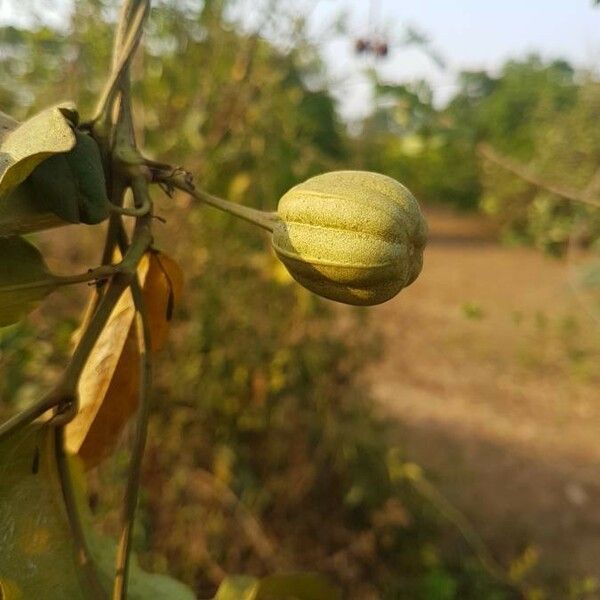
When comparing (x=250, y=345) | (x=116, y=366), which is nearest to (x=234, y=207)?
(x=116, y=366)

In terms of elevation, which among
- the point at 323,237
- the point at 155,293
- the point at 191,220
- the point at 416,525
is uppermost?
the point at 323,237

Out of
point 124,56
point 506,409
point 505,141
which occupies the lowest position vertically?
point 505,141

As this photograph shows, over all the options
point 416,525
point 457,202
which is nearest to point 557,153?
point 416,525

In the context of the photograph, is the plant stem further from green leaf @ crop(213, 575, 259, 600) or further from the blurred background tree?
the blurred background tree

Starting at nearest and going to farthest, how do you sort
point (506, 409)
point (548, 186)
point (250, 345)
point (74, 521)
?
point (74, 521)
point (548, 186)
point (250, 345)
point (506, 409)

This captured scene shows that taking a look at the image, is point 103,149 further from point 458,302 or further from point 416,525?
point 458,302

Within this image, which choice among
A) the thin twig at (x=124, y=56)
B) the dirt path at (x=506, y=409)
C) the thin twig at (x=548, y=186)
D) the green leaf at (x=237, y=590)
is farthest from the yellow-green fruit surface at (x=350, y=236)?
the dirt path at (x=506, y=409)

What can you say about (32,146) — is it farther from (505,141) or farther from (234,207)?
(505,141)
